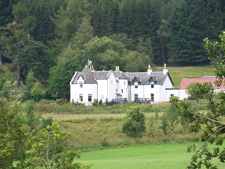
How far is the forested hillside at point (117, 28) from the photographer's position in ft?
307

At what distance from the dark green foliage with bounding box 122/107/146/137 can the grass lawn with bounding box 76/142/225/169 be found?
3.36 metres

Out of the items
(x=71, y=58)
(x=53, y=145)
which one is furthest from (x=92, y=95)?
(x=53, y=145)

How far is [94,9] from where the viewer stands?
111375mm

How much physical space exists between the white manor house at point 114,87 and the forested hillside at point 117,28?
50.0 ft

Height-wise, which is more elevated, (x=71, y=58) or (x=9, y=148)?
(x=71, y=58)

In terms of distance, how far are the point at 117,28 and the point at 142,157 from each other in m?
71.9

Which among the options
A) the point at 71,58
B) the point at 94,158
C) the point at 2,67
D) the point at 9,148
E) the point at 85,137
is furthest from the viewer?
the point at 2,67

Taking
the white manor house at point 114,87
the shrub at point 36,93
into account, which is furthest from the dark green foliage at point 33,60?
the white manor house at point 114,87

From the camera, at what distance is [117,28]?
108 metres

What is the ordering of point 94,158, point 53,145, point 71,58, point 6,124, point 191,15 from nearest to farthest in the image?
point 53,145
point 6,124
point 94,158
point 71,58
point 191,15

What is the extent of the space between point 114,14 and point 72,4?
9.95 meters

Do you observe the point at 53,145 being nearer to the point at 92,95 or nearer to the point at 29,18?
the point at 92,95

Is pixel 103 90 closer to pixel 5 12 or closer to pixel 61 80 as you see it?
pixel 61 80

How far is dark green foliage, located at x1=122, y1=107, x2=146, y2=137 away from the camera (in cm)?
4828
